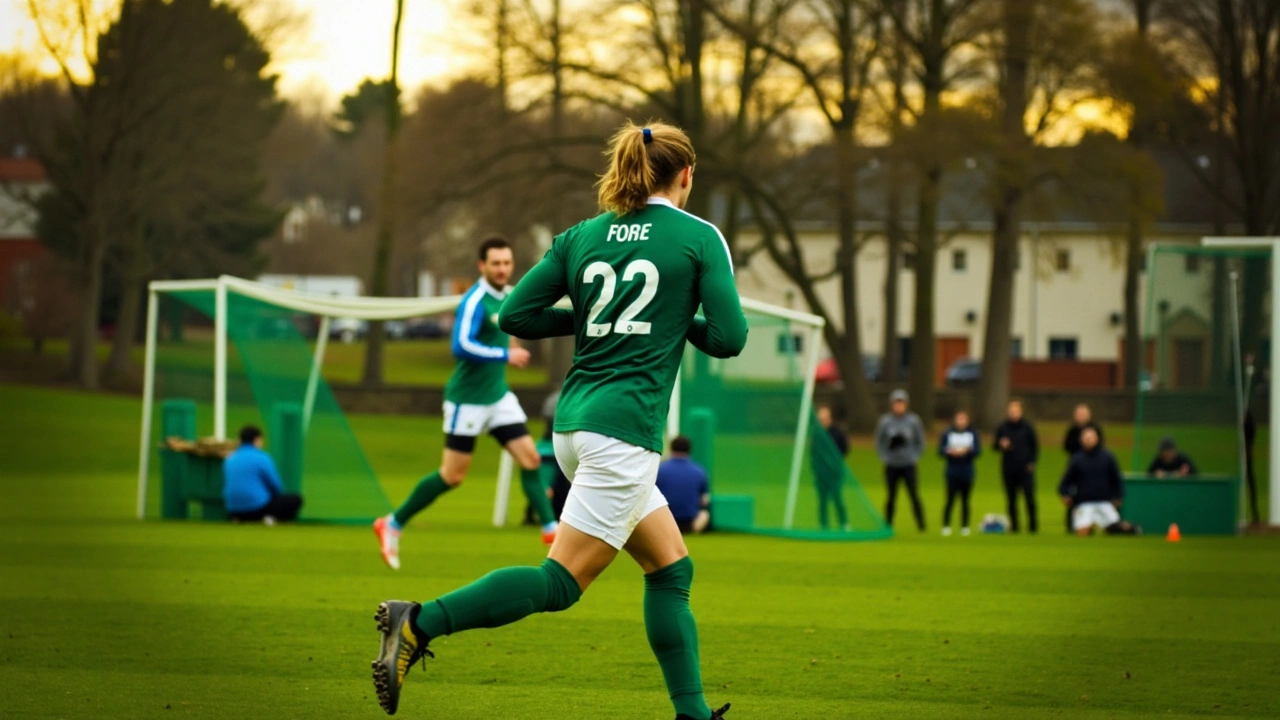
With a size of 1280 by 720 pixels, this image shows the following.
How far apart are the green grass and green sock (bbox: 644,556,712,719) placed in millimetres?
864

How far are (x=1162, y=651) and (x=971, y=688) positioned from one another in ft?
5.50

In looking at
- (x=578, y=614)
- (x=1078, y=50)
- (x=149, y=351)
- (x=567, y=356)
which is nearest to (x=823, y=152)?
(x=1078, y=50)

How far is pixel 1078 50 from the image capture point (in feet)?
105

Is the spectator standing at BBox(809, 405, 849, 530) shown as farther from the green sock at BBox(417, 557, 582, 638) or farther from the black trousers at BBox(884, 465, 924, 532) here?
the green sock at BBox(417, 557, 582, 638)

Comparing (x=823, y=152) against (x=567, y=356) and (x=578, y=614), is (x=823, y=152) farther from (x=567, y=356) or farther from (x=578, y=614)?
(x=578, y=614)

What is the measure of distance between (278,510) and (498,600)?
12.0m

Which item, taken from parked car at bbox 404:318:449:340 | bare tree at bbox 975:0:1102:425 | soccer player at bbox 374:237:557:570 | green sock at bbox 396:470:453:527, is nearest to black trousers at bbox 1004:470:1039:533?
soccer player at bbox 374:237:557:570

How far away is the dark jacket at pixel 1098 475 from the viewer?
58.9 ft

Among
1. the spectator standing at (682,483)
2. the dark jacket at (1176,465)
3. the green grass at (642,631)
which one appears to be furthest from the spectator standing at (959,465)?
the spectator standing at (682,483)

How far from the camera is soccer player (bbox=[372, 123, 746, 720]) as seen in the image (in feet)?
15.6

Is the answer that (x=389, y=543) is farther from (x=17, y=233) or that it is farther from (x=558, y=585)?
(x=17, y=233)

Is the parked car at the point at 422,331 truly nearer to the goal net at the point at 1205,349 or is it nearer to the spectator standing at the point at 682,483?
Result: the goal net at the point at 1205,349

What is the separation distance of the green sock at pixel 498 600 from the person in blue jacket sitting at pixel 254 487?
11.2m

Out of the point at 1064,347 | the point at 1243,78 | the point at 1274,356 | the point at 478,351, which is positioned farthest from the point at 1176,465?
the point at 1064,347
